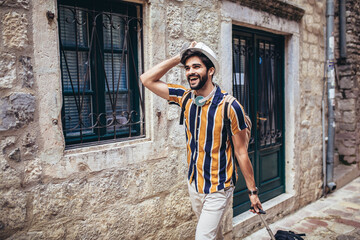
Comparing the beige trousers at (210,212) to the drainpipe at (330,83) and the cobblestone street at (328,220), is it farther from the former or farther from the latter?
the drainpipe at (330,83)

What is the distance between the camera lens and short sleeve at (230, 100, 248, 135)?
2.32m

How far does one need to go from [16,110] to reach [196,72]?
1298 millimetres

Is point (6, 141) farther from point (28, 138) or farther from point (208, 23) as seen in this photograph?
point (208, 23)

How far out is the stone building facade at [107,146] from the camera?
2.33 m

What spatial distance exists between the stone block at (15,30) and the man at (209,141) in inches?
40.6

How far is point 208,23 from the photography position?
359cm

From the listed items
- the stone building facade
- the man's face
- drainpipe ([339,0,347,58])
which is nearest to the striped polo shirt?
the man's face

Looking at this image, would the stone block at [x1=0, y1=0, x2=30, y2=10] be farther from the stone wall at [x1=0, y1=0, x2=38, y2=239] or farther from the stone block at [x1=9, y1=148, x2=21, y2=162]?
the stone block at [x1=9, y1=148, x2=21, y2=162]

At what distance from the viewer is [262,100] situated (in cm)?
480

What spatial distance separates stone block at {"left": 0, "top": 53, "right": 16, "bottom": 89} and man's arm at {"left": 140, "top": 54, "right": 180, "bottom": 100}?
2.97ft

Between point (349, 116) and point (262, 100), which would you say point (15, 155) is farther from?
point (349, 116)

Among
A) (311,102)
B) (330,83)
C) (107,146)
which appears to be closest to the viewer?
(107,146)

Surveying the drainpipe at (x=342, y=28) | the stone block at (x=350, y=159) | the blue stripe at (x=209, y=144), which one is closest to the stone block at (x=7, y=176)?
the blue stripe at (x=209, y=144)

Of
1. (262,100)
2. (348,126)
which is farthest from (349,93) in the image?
(262,100)
